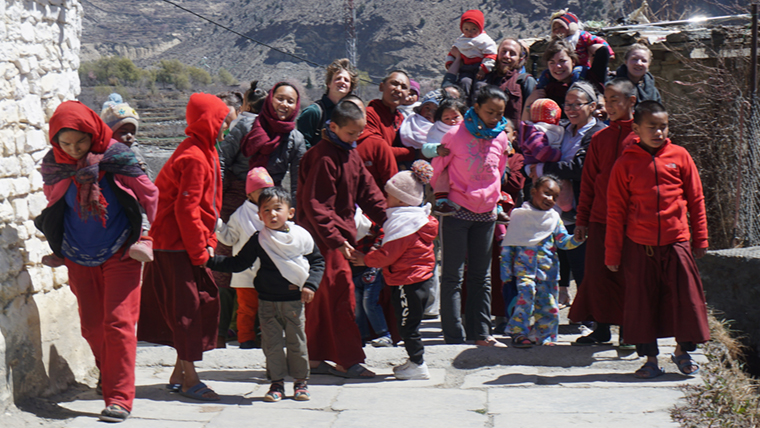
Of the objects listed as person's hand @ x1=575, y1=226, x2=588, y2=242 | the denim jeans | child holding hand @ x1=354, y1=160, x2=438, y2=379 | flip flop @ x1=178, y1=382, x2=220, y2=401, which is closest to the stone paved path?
flip flop @ x1=178, y1=382, x2=220, y2=401

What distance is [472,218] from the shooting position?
17.0 feet

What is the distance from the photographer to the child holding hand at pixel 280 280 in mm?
4211

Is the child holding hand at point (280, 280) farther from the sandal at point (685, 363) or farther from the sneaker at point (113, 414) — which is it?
the sandal at point (685, 363)

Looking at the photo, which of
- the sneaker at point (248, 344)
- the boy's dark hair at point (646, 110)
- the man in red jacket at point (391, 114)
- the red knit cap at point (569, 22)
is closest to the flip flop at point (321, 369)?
the sneaker at point (248, 344)

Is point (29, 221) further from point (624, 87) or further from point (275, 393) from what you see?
point (624, 87)

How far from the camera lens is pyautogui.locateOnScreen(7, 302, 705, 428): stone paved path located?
390 centimetres

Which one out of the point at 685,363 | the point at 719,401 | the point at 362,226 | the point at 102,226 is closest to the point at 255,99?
the point at 362,226

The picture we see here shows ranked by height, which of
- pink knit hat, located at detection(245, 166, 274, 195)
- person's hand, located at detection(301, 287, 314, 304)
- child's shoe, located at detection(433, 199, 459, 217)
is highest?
pink knit hat, located at detection(245, 166, 274, 195)

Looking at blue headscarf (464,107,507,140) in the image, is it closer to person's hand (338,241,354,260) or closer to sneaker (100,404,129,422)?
person's hand (338,241,354,260)

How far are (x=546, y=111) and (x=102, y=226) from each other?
3.42 meters

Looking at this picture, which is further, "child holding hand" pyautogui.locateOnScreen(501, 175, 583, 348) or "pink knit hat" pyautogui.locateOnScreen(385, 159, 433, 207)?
"child holding hand" pyautogui.locateOnScreen(501, 175, 583, 348)

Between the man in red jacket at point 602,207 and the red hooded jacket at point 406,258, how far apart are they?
117 cm

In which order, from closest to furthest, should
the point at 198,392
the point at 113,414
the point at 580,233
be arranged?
the point at 113,414, the point at 198,392, the point at 580,233

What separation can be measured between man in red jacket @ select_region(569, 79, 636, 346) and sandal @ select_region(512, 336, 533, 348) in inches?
13.2
